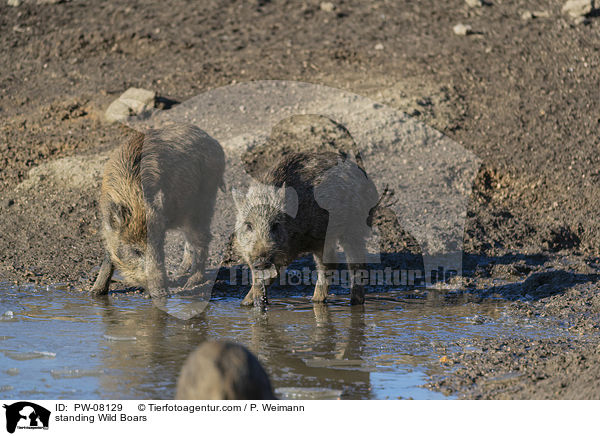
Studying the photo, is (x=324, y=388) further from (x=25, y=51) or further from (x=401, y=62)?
(x=25, y=51)

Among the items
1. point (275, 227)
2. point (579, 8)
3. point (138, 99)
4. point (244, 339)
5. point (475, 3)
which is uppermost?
point (475, 3)

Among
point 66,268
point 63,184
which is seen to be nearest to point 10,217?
point 63,184

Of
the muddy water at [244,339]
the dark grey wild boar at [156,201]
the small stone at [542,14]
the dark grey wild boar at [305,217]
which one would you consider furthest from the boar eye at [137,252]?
the small stone at [542,14]

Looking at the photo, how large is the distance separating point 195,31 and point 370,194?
911 centimetres

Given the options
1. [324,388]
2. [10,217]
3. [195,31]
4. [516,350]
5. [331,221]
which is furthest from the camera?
[195,31]

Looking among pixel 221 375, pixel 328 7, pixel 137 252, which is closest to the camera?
pixel 221 375

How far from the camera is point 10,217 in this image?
11.2m

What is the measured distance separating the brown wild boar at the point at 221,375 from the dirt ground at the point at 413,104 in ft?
8.01

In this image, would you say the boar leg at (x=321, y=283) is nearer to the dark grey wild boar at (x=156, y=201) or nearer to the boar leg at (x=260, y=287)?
the boar leg at (x=260, y=287)

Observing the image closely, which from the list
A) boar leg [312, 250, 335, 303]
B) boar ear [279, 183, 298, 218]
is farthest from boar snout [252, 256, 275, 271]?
boar leg [312, 250, 335, 303]

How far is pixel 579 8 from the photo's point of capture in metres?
16.8
